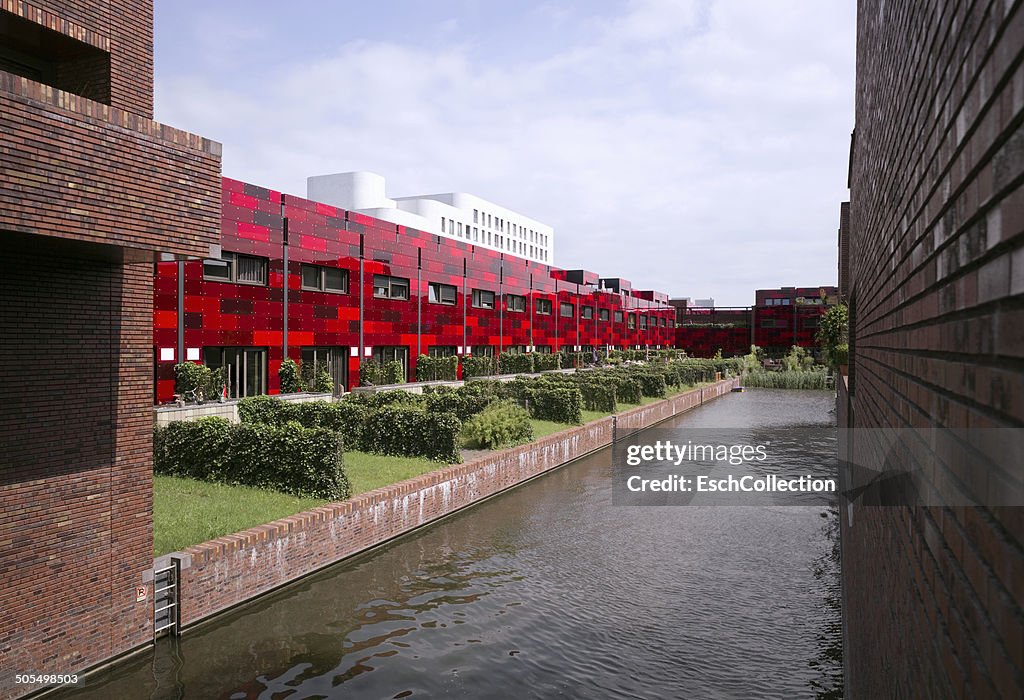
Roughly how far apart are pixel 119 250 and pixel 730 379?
5373 cm

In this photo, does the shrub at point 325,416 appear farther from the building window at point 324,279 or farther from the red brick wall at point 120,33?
the building window at point 324,279

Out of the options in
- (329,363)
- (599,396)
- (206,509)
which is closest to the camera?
(206,509)

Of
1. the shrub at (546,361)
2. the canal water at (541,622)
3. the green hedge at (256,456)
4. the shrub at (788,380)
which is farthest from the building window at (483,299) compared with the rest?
the green hedge at (256,456)

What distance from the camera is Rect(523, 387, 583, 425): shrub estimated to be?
23.9 m

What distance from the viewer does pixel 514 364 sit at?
43812 mm

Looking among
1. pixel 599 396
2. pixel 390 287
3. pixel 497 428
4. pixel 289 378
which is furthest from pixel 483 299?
pixel 497 428

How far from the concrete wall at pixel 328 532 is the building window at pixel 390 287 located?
15.6 metres

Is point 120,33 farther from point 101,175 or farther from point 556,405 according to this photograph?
point 556,405

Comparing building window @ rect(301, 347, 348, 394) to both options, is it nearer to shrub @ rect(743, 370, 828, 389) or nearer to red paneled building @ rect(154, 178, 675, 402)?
red paneled building @ rect(154, 178, 675, 402)

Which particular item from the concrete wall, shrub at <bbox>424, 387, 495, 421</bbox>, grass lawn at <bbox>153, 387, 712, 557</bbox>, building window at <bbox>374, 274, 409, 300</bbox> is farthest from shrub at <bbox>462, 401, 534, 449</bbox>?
building window at <bbox>374, 274, 409, 300</bbox>

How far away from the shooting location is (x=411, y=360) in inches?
1384

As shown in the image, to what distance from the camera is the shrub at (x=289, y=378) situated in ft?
82.9

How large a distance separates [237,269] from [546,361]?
2634cm

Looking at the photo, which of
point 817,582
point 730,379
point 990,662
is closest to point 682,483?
point 817,582
